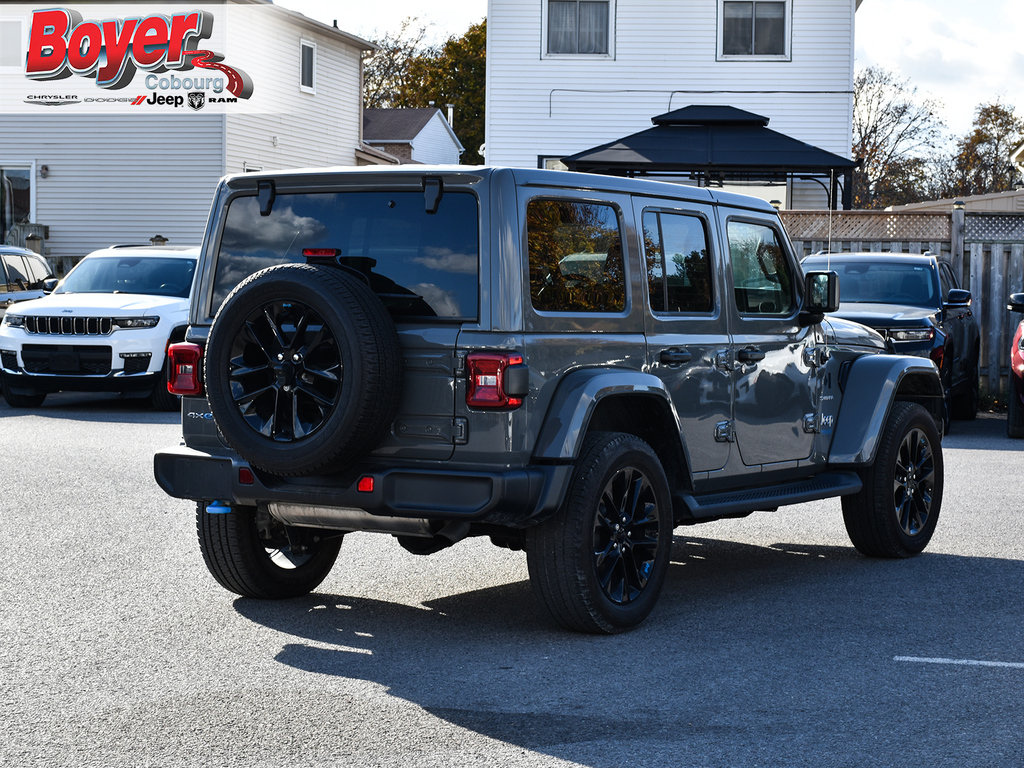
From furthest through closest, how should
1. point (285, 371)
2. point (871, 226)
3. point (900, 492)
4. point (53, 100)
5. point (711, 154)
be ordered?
point (53, 100), point (711, 154), point (871, 226), point (900, 492), point (285, 371)

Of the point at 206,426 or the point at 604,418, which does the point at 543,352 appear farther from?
the point at 206,426

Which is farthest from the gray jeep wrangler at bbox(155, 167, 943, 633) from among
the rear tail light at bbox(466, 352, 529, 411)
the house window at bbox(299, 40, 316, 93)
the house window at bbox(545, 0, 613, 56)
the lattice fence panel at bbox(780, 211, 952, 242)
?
the house window at bbox(299, 40, 316, 93)

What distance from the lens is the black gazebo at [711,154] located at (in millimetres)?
24656

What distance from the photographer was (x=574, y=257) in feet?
21.2

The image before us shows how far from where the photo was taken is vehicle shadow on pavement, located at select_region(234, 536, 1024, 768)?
4.95m

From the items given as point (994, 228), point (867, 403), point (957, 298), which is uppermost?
point (994, 228)

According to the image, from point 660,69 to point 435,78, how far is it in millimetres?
38815

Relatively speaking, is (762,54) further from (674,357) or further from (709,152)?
(674,357)

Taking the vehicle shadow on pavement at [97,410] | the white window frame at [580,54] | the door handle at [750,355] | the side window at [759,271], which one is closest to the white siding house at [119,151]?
the white window frame at [580,54]

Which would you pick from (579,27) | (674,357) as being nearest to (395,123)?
(579,27)

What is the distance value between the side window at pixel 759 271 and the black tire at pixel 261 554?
242cm

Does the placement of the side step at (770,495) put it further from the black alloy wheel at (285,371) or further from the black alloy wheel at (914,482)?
the black alloy wheel at (285,371)

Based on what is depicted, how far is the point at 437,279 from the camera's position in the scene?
20.1ft

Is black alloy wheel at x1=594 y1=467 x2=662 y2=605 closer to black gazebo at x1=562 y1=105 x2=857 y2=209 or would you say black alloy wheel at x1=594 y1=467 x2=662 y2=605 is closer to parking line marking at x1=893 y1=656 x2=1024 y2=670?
parking line marking at x1=893 y1=656 x2=1024 y2=670
